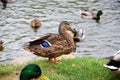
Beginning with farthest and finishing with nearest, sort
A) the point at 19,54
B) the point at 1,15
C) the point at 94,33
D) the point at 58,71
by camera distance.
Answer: the point at 1,15, the point at 94,33, the point at 19,54, the point at 58,71

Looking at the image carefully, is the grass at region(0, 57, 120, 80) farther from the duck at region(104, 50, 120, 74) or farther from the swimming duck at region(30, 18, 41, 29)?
the swimming duck at region(30, 18, 41, 29)

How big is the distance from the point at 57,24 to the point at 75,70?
10.7 m

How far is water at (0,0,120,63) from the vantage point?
1513cm

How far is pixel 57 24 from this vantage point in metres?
19.1

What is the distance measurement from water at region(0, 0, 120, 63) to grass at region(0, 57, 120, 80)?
4.03 meters

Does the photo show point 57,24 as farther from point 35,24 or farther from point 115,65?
point 115,65

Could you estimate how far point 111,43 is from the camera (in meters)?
16.1

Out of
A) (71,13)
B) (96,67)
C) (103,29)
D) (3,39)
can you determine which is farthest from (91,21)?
(96,67)

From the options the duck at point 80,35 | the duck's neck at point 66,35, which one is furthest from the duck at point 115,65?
the duck at point 80,35

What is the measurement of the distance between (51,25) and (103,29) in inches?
108

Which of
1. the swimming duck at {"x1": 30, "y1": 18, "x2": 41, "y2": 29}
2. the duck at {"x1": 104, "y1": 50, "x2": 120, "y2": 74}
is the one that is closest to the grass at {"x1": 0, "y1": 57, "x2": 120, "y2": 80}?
the duck at {"x1": 104, "y1": 50, "x2": 120, "y2": 74}

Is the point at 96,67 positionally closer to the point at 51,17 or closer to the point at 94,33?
the point at 94,33

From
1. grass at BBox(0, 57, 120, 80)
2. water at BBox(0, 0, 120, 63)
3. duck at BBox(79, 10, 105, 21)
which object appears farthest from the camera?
duck at BBox(79, 10, 105, 21)

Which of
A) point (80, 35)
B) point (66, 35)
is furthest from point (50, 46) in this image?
point (80, 35)
